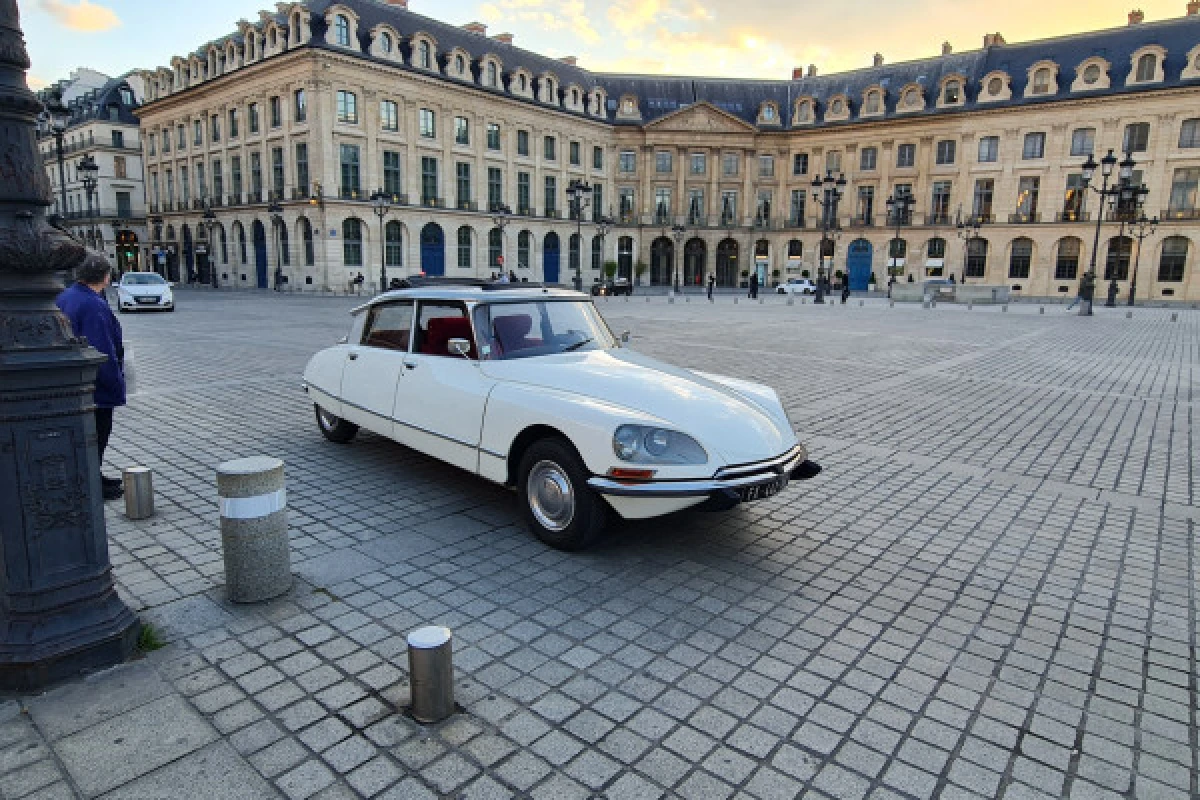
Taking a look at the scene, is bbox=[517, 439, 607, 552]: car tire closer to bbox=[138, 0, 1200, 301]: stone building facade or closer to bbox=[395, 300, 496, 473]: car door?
bbox=[395, 300, 496, 473]: car door

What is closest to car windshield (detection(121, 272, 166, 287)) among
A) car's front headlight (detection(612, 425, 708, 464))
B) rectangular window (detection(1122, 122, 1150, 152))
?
car's front headlight (detection(612, 425, 708, 464))

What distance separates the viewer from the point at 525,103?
56000 millimetres

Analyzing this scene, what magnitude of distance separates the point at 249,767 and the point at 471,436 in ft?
9.01

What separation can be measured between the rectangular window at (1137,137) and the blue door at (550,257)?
4463 centimetres

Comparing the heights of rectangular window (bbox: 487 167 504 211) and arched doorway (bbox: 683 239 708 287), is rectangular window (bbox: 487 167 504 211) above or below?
above

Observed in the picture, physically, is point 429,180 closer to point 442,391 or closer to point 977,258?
point 977,258

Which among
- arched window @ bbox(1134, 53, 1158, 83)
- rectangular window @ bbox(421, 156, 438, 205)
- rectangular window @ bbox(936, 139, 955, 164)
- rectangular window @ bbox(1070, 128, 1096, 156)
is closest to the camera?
rectangular window @ bbox(421, 156, 438, 205)

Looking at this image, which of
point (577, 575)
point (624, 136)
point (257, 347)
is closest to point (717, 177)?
point (624, 136)

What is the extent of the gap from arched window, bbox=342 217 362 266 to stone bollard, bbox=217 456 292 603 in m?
44.6

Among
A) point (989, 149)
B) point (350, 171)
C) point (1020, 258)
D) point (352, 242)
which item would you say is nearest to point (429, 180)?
point (350, 171)

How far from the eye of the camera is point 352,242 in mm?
45562

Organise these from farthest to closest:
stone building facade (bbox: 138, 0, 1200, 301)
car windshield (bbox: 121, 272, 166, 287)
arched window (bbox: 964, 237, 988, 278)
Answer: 1. arched window (bbox: 964, 237, 988, 278)
2. stone building facade (bbox: 138, 0, 1200, 301)
3. car windshield (bbox: 121, 272, 166, 287)

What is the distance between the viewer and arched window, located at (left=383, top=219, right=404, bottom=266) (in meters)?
47.8

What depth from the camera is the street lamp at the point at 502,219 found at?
1989 inches
